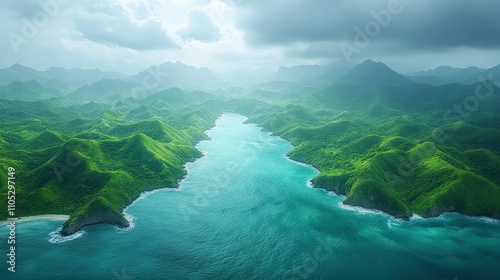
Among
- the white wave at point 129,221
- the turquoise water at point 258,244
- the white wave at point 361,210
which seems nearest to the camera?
the turquoise water at point 258,244

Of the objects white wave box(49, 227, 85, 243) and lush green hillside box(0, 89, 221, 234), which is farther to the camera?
lush green hillside box(0, 89, 221, 234)

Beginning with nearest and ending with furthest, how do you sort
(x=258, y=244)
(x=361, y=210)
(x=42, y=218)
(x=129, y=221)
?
(x=258, y=244)
(x=42, y=218)
(x=129, y=221)
(x=361, y=210)

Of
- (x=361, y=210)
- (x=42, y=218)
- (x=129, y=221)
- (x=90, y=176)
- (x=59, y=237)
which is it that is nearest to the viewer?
(x=59, y=237)

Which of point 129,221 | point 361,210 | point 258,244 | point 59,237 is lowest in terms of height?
point 258,244

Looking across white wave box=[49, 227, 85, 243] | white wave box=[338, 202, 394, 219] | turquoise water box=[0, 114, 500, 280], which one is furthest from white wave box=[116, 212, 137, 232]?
white wave box=[338, 202, 394, 219]

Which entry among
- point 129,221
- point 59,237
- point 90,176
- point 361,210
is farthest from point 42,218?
point 361,210

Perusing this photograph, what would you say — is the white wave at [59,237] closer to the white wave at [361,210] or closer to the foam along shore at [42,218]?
the foam along shore at [42,218]

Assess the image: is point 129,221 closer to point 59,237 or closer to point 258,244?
point 59,237

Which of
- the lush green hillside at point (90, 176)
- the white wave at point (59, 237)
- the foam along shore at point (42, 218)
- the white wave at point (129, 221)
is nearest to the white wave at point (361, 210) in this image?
the lush green hillside at point (90, 176)

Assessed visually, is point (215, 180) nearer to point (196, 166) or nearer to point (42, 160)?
point (196, 166)

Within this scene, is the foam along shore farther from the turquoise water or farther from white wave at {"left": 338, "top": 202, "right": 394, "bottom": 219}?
white wave at {"left": 338, "top": 202, "right": 394, "bottom": 219}
